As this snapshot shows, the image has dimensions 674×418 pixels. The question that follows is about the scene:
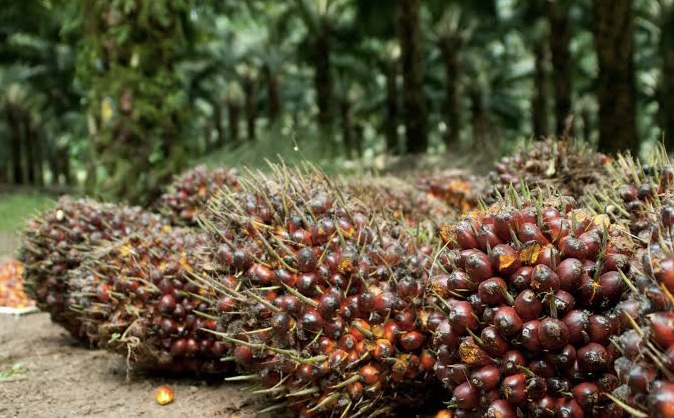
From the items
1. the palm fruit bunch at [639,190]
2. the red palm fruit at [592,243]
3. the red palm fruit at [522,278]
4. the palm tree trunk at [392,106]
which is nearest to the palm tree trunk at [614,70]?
the palm fruit bunch at [639,190]

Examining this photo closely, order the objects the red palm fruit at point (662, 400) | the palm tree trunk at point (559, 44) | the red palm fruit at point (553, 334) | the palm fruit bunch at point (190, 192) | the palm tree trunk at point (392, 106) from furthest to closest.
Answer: the palm tree trunk at point (392, 106) → the palm tree trunk at point (559, 44) → the palm fruit bunch at point (190, 192) → the red palm fruit at point (553, 334) → the red palm fruit at point (662, 400)

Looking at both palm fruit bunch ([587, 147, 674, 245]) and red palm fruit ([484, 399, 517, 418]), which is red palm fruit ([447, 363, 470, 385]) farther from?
palm fruit bunch ([587, 147, 674, 245])

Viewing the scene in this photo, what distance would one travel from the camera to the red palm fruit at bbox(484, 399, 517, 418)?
5.48 feet

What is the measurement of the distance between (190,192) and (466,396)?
9.08 ft

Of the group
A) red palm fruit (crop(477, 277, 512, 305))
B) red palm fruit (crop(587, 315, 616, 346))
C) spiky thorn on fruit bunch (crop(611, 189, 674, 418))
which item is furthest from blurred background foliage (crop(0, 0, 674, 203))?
spiky thorn on fruit bunch (crop(611, 189, 674, 418))

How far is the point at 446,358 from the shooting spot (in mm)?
1808

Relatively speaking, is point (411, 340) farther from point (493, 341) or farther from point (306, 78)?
point (306, 78)

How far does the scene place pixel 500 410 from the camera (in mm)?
1672

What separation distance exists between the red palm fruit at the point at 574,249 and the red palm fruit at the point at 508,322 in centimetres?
21

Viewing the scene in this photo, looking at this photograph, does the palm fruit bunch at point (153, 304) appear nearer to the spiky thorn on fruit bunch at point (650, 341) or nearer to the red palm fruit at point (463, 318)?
the red palm fruit at point (463, 318)

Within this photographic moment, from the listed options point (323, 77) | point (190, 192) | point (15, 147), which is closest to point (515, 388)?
point (190, 192)

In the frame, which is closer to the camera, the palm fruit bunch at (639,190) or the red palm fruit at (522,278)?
the red palm fruit at (522,278)

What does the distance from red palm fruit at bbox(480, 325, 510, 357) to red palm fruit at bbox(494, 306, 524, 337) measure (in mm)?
16

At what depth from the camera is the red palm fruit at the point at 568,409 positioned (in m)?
1.64
